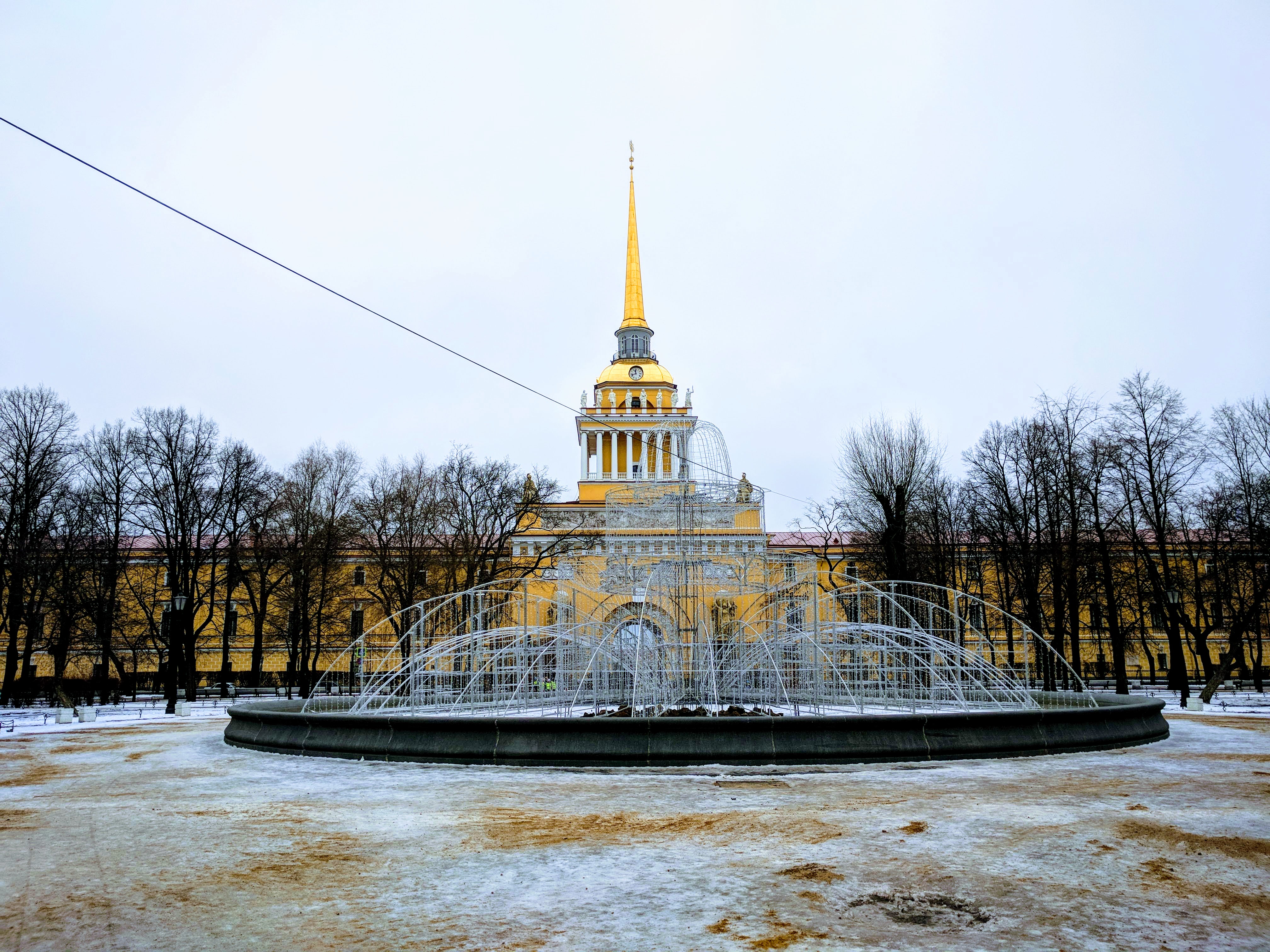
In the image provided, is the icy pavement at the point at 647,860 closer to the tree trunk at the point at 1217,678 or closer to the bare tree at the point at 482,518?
the tree trunk at the point at 1217,678

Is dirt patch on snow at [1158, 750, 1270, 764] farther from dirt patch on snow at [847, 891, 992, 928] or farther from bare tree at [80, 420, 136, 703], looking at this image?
bare tree at [80, 420, 136, 703]

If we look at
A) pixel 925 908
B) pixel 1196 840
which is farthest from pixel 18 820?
pixel 1196 840

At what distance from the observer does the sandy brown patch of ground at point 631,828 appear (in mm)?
9000

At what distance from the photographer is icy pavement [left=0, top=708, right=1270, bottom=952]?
20.0ft

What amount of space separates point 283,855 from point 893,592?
1622 cm

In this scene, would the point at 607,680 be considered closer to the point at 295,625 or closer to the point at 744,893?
the point at 744,893

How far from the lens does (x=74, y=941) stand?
5.93m

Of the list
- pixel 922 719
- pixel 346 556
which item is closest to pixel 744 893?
pixel 922 719

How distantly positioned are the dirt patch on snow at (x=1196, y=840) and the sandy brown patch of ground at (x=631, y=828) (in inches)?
108

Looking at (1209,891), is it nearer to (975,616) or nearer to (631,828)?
(631,828)

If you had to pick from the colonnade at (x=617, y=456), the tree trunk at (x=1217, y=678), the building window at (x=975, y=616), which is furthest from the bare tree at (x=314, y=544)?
the tree trunk at (x=1217, y=678)

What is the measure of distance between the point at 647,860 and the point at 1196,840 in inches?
199

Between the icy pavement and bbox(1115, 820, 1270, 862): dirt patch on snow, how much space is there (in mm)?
41

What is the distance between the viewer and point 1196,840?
869 cm
